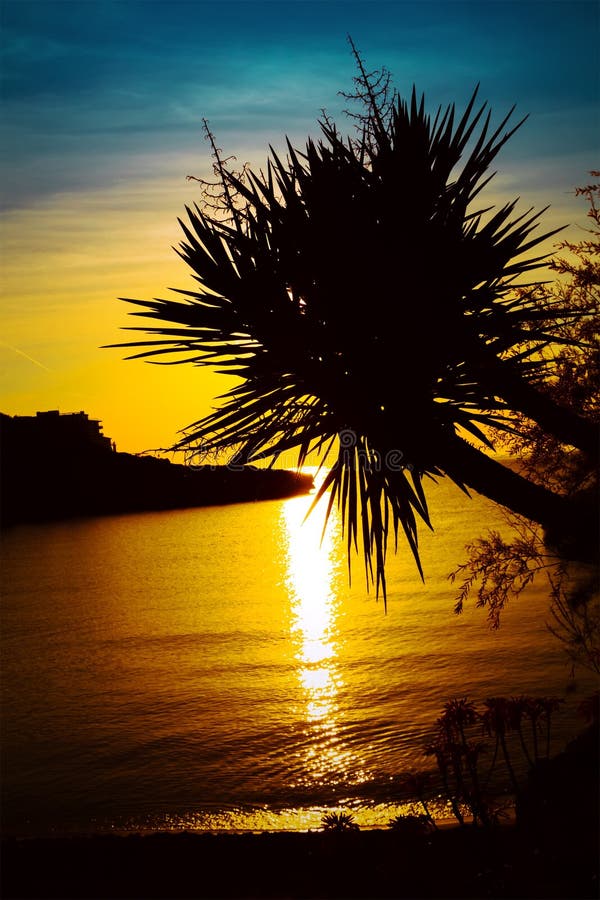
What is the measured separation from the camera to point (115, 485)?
95.8m

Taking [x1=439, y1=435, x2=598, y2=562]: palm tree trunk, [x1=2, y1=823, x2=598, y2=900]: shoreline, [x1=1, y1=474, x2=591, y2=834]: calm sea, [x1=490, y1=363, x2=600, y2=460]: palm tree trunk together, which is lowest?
[x1=1, y1=474, x2=591, y2=834]: calm sea

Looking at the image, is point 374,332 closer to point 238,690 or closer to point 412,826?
point 412,826

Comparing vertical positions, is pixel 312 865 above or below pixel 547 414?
below

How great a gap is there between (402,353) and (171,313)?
5.49 ft

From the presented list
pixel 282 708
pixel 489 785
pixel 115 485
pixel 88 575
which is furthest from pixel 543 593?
pixel 115 485

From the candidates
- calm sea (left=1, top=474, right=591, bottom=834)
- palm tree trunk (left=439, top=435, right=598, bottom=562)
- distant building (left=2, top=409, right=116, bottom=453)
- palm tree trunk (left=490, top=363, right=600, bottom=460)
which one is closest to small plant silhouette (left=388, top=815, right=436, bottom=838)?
palm tree trunk (left=439, top=435, right=598, bottom=562)

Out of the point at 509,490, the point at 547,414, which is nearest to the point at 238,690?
the point at 547,414

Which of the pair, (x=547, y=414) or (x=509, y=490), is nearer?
(x=509, y=490)

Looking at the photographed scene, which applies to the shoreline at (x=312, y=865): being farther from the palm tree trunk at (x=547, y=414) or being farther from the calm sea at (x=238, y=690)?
the calm sea at (x=238, y=690)

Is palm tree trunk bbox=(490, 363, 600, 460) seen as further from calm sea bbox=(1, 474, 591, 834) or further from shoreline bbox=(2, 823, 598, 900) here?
calm sea bbox=(1, 474, 591, 834)

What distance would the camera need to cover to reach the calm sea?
33.3ft

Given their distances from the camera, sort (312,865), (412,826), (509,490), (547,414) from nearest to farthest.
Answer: (509,490), (547,414), (312,865), (412,826)

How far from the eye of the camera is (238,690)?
1697 cm

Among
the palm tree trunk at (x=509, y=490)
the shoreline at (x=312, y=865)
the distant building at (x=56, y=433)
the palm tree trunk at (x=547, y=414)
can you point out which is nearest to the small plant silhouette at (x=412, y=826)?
the shoreline at (x=312, y=865)
